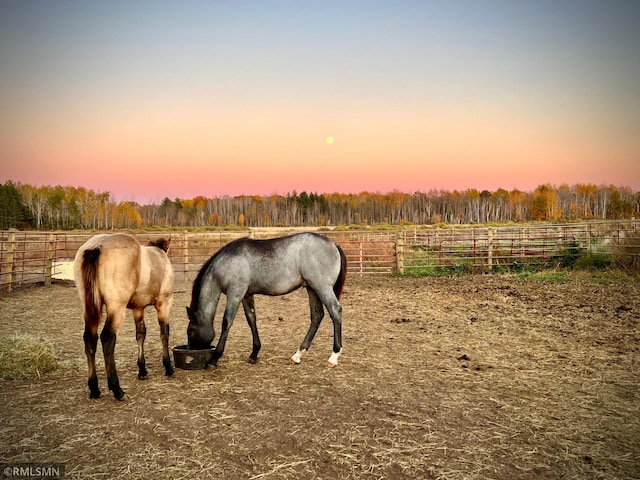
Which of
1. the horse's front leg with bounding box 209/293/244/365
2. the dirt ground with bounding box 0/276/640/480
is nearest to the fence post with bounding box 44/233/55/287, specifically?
the dirt ground with bounding box 0/276/640/480

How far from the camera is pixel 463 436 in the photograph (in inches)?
128

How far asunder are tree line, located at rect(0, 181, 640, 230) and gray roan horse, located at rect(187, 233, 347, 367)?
79888mm

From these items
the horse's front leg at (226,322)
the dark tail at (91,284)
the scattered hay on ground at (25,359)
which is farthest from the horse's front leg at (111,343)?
the scattered hay on ground at (25,359)

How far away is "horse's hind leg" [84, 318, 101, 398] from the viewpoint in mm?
3857

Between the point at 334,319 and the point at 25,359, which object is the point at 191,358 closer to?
the point at 334,319

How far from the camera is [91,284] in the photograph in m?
3.84

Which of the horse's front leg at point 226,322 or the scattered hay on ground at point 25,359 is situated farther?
the horse's front leg at point 226,322

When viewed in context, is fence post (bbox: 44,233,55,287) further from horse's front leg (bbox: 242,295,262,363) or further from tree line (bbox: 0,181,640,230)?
tree line (bbox: 0,181,640,230)

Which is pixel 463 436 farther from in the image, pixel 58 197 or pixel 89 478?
pixel 58 197

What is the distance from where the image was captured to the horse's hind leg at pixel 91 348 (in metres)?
3.86

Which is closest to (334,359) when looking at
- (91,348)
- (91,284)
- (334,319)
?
(334,319)

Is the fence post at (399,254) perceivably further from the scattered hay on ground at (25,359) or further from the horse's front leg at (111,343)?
the horse's front leg at (111,343)

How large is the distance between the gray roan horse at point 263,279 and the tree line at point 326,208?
262 ft

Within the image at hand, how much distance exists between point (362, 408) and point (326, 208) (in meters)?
99.8
